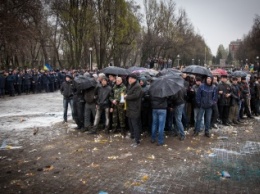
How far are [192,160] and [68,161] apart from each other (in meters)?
3.06

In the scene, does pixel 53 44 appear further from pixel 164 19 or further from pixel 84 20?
pixel 164 19

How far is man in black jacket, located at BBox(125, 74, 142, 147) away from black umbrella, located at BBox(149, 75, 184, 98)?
433mm

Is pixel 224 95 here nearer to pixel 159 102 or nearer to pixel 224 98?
pixel 224 98

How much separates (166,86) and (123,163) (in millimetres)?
2475

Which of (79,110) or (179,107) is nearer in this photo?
(179,107)

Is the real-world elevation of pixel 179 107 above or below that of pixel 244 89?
below

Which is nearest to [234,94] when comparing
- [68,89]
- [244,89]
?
[244,89]

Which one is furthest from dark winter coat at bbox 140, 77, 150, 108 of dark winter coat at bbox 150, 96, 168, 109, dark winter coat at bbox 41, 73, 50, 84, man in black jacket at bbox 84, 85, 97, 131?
dark winter coat at bbox 41, 73, 50, 84

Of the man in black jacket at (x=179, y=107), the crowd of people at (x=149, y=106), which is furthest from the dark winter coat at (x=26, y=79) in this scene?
the man in black jacket at (x=179, y=107)

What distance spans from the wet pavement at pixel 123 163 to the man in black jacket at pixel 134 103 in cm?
50

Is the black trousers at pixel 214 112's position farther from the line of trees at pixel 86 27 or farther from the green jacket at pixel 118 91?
the line of trees at pixel 86 27

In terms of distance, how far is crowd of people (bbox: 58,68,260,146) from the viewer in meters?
7.88

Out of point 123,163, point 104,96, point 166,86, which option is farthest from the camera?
point 104,96

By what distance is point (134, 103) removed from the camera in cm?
782
